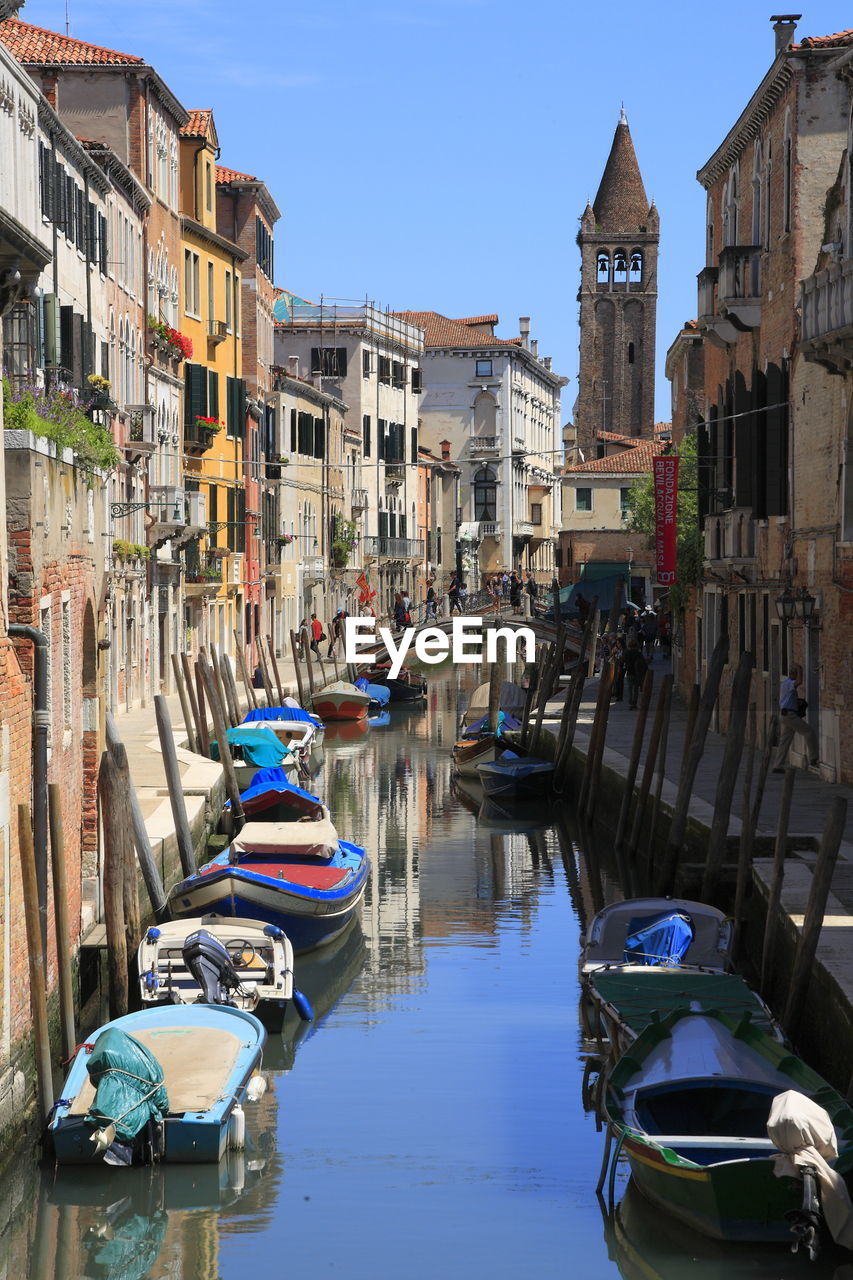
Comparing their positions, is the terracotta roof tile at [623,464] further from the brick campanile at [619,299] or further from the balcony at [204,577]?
the balcony at [204,577]

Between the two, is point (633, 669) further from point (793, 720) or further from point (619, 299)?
point (619, 299)

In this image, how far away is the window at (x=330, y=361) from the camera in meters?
65.0

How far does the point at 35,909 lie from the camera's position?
35.8ft

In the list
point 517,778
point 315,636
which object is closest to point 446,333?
point 315,636

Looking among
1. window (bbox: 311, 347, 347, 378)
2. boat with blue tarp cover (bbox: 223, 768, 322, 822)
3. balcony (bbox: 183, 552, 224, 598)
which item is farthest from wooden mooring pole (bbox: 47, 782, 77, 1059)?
window (bbox: 311, 347, 347, 378)

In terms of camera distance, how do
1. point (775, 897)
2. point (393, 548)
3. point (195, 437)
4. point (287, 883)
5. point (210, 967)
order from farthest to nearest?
point (393, 548) → point (195, 437) → point (287, 883) → point (210, 967) → point (775, 897)

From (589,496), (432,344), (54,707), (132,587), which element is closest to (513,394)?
(432,344)

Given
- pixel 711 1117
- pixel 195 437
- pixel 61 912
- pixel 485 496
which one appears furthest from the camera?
pixel 485 496

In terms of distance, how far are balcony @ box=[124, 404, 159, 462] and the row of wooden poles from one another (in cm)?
817

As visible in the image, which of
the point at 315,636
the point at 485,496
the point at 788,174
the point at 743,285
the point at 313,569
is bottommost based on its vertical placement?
the point at 315,636

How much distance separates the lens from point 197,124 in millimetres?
39375

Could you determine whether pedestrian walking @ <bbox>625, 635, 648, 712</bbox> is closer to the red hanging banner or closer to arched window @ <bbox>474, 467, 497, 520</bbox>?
the red hanging banner

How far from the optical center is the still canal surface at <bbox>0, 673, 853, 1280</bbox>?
10.4 meters

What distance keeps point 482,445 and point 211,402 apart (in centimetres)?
4317
